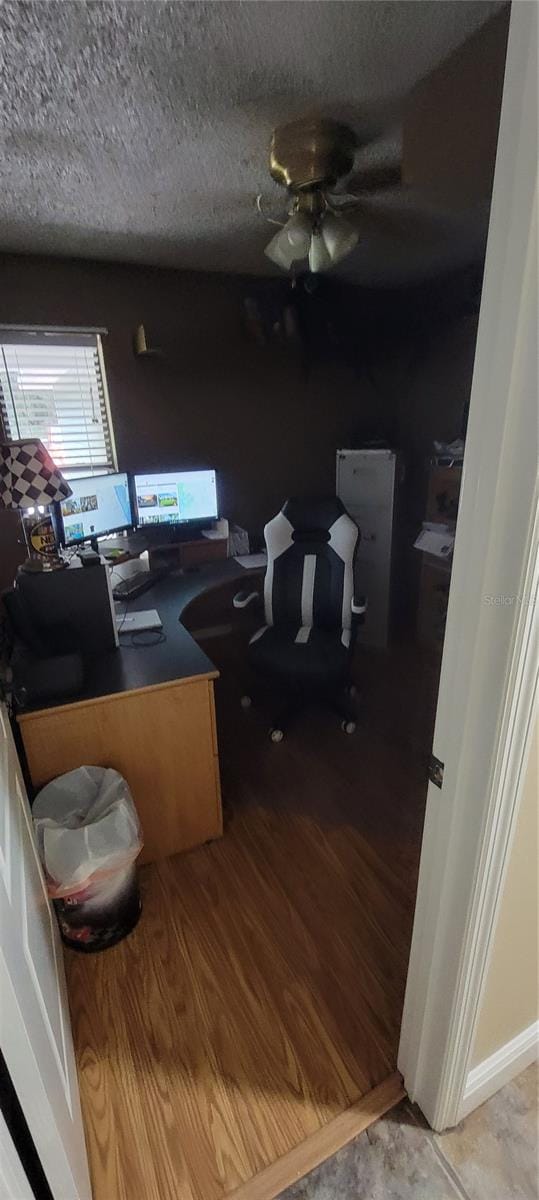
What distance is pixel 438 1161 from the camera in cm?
104

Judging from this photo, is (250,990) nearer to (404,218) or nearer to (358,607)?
(358,607)

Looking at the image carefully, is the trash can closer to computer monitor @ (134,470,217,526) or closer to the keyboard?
the keyboard

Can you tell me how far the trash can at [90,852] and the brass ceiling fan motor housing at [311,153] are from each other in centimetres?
193

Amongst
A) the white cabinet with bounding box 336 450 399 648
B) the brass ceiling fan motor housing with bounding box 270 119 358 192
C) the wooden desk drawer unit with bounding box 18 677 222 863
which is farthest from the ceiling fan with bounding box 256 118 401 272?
the wooden desk drawer unit with bounding box 18 677 222 863

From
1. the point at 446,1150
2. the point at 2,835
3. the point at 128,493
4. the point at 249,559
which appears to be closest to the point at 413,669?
the point at 249,559

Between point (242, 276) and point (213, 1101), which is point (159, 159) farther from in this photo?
point (213, 1101)

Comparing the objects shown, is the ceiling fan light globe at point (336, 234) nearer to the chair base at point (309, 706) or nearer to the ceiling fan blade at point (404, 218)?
the ceiling fan blade at point (404, 218)

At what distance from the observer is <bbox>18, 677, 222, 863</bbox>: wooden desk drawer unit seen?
149cm

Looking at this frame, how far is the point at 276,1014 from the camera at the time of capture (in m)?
1.30

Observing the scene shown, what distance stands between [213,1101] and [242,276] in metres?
3.37

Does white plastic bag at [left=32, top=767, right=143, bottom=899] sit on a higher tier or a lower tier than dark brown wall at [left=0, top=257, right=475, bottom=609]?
lower

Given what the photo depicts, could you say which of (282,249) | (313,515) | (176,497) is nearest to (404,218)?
(282,249)

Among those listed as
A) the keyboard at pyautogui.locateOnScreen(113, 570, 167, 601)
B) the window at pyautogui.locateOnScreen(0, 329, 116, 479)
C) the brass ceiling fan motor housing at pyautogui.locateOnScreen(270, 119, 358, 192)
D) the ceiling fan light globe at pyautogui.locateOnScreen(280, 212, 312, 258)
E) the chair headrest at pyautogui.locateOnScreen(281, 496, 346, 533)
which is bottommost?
the keyboard at pyautogui.locateOnScreen(113, 570, 167, 601)

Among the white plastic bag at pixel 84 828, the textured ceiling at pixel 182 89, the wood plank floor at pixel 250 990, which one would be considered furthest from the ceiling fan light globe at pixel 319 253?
the wood plank floor at pixel 250 990
